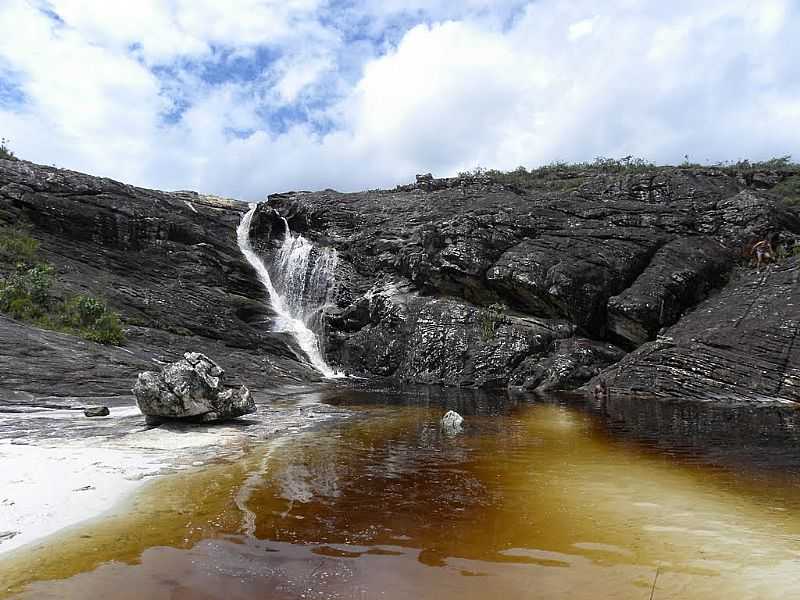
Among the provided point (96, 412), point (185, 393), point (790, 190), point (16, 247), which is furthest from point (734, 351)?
point (16, 247)

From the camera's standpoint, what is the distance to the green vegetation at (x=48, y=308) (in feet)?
74.5

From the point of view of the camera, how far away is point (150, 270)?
35906 mm

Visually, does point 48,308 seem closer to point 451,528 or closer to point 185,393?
point 185,393

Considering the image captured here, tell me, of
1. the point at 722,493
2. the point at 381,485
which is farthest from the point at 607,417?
the point at 381,485

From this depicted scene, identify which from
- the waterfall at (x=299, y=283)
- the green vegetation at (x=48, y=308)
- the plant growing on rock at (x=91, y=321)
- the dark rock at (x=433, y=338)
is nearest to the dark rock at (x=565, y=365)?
the dark rock at (x=433, y=338)

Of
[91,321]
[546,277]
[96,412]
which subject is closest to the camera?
[96,412]

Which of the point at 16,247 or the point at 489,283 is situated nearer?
the point at 16,247

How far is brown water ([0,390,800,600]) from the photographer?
4.98 metres

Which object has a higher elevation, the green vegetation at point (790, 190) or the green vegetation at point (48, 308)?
the green vegetation at point (790, 190)

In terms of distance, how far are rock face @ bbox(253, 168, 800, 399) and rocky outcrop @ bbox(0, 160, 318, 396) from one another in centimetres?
552

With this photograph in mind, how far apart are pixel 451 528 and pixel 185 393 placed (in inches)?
370

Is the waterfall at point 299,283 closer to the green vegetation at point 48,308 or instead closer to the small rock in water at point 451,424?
the green vegetation at point 48,308

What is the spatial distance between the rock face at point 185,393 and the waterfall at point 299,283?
21573 millimetres

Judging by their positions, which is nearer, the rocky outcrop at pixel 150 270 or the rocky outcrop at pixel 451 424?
the rocky outcrop at pixel 451 424
